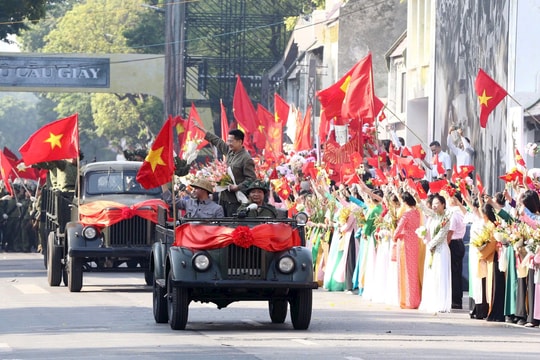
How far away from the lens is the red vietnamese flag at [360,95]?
28.0m

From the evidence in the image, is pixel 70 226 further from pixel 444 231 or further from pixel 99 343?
pixel 99 343

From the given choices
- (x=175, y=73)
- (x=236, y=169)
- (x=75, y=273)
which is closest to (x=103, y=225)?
(x=75, y=273)

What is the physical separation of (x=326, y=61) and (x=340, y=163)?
35.0 metres

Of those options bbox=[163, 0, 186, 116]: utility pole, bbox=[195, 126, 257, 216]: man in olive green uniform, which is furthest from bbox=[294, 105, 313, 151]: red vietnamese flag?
bbox=[163, 0, 186, 116]: utility pole

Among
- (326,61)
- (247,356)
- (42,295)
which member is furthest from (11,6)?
(247,356)

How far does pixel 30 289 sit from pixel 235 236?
9.66 m

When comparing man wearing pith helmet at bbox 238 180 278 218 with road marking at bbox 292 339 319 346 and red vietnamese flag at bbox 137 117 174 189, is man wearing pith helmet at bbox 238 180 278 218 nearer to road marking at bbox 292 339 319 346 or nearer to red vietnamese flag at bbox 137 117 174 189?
road marking at bbox 292 339 319 346

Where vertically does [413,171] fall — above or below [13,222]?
above

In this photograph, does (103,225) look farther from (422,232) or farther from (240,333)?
(240,333)

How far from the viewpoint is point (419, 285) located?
2308 cm

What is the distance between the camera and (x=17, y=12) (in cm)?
4881

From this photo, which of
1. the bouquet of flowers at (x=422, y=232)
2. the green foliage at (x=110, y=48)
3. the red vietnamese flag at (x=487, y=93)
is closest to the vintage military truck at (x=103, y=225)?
the bouquet of flowers at (x=422, y=232)

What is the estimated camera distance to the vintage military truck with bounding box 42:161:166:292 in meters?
25.8

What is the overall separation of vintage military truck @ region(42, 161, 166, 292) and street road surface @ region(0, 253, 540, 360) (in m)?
0.87
